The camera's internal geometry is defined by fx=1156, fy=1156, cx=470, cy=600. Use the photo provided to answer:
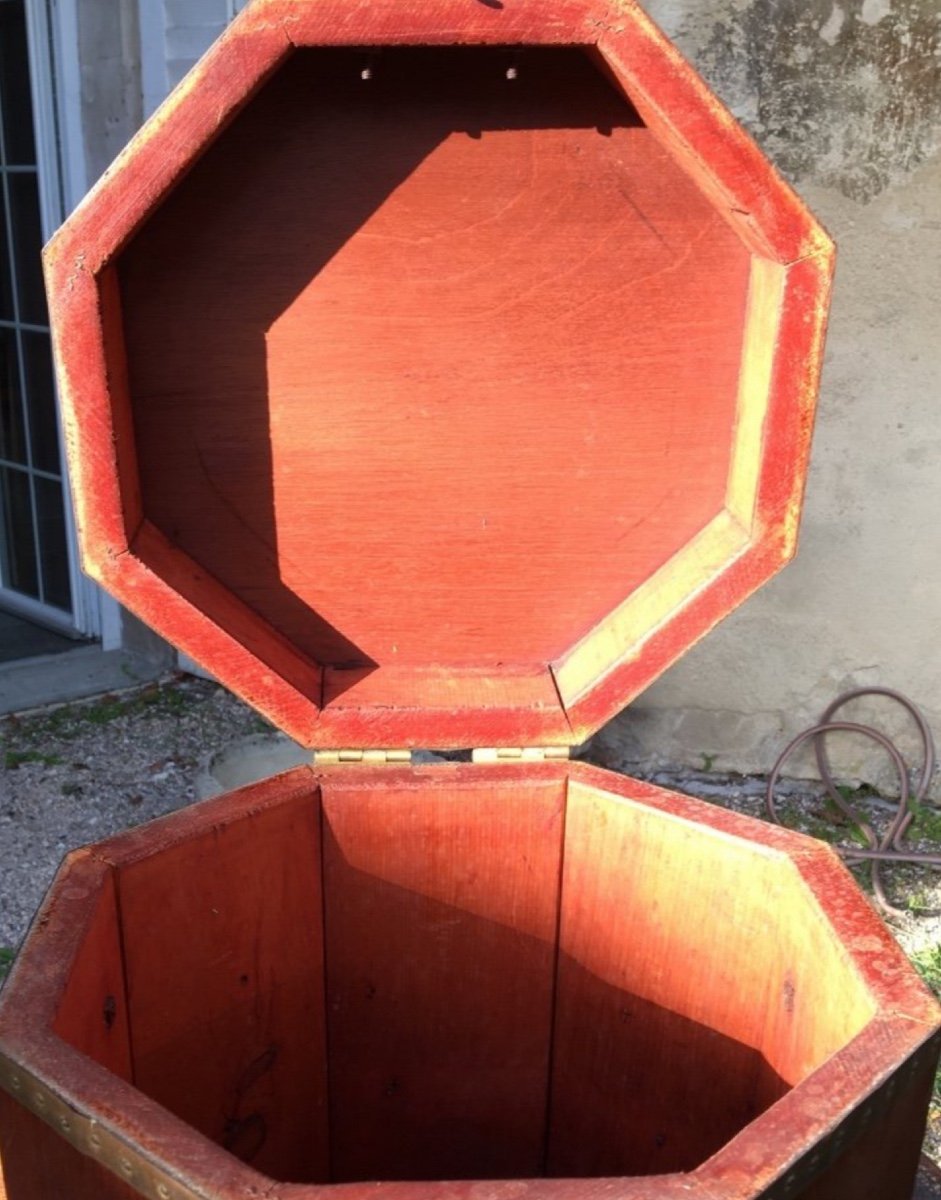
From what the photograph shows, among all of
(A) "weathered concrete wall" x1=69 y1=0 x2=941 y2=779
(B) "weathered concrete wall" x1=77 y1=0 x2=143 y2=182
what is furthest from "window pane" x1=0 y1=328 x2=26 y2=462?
(A) "weathered concrete wall" x1=69 y1=0 x2=941 y2=779

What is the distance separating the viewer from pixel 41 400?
4.43m

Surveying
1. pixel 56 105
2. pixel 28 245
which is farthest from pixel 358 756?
pixel 28 245

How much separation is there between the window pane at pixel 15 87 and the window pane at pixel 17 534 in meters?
1.24

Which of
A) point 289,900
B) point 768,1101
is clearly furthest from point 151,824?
point 768,1101

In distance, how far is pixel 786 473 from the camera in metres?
1.21

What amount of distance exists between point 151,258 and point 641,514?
620 millimetres

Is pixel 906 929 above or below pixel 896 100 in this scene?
below

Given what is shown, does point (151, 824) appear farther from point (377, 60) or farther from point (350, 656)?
point (377, 60)

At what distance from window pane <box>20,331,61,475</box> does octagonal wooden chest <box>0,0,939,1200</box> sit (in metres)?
3.34

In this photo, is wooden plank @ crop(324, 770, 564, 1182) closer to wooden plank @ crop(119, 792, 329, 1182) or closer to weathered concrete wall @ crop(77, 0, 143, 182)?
wooden plank @ crop(119, 792, 329, 1182)

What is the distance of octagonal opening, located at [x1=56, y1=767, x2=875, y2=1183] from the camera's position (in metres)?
1.26

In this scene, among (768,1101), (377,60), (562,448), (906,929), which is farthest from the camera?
(906,929)

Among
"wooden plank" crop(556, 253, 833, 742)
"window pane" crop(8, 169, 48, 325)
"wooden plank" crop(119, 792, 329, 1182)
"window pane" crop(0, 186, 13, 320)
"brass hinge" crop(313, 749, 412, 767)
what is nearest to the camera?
"wooden plank" crop(556, 253, 833, 742)

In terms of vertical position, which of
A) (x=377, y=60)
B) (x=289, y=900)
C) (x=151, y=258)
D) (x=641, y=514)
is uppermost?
(x=377, y=60)
